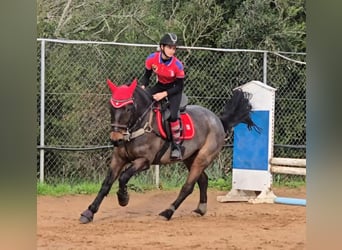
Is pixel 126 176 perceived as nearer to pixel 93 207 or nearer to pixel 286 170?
pixel 93 207

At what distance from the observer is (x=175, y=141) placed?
224 inches

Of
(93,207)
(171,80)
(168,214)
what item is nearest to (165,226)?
(168,214)

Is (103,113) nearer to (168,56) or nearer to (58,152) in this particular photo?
(58,152)

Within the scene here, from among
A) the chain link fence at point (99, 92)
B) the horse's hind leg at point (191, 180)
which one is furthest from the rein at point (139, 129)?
the chain link fence at point (99, 92)

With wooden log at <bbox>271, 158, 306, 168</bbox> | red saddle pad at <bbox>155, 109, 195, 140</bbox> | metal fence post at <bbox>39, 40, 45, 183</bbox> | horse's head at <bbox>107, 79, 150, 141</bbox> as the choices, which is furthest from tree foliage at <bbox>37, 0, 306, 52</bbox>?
horse's head at <bbox>107, 79, 150, 141</bbox>

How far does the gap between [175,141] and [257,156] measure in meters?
1.86

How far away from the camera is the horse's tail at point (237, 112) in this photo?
263 inches

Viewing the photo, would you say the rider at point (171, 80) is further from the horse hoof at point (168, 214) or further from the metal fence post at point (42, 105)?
the metal fence post at point (42, 105)

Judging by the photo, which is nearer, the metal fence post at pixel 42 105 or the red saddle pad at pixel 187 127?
the red saddle pad at pixel 187 127

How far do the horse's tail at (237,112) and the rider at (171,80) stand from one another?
1.10 meters

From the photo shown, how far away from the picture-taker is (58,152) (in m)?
7.51

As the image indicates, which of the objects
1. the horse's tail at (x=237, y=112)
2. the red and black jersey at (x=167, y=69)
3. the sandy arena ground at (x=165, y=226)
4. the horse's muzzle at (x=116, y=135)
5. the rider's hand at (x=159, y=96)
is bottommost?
the sandy arena ground at (x=165, y=226)

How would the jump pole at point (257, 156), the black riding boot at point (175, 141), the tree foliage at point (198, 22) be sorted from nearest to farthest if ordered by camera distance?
the black riding boot at point (175, 141)
the jump pole at point (257, 156)
the tree foliage at point (198, 22)
